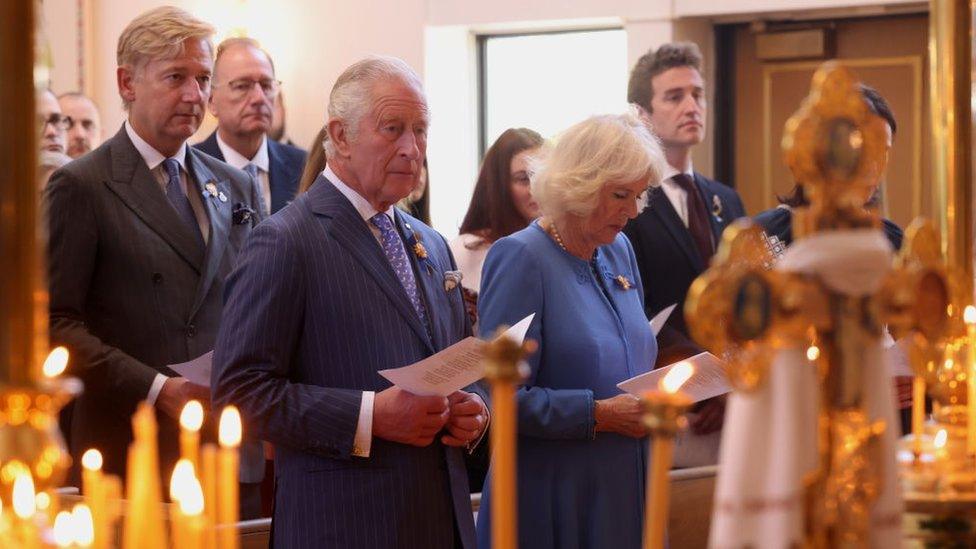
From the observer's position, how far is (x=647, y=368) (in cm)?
367

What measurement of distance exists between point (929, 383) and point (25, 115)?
3.50 ft

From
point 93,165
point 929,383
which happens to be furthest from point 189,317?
point 929,383

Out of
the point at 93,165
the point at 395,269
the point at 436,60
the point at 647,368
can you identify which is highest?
the point at 436,60

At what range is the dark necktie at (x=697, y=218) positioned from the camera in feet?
17.2

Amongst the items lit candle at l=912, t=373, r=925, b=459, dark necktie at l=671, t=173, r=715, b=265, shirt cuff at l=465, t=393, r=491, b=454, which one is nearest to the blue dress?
shirt cuff at l=465, t=393, r=491, b=454

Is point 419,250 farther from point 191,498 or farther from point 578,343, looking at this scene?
point 191,498

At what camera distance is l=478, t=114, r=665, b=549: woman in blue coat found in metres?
3.42

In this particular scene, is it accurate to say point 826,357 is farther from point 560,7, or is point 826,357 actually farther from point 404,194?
point 560,7

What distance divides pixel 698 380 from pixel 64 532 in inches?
86.7

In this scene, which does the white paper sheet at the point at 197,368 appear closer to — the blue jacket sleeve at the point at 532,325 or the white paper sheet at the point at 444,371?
the blue jacket sleeve at the point at 532,325

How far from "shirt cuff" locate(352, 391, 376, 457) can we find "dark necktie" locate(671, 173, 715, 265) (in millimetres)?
2397

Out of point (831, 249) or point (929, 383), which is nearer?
point (831, 249)

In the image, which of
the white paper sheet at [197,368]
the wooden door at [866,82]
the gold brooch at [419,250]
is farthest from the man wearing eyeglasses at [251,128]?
the wooden door at [866,82]

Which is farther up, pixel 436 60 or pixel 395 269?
pixel 436 60
